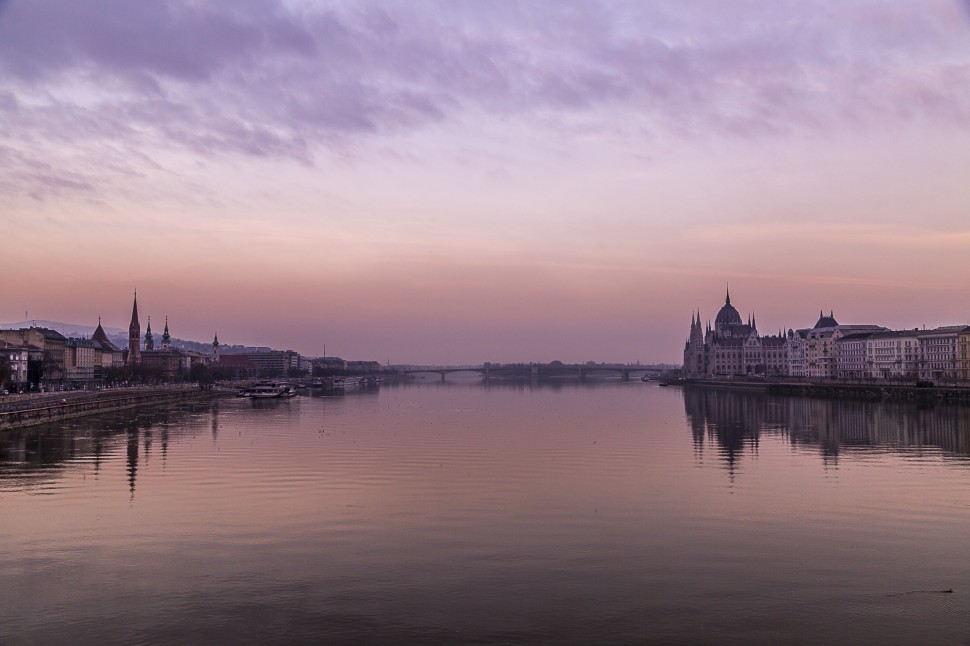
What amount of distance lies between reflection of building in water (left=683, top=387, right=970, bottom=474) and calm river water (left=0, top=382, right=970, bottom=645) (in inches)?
104

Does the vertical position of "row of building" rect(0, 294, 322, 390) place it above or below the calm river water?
above

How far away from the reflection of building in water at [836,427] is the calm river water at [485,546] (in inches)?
104

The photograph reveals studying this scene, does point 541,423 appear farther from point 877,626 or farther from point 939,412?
point 877,626

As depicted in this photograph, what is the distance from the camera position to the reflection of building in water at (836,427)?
157ft

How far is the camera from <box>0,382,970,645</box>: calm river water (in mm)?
16062

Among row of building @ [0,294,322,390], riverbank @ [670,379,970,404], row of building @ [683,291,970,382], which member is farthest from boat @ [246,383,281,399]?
row of building @ [683,291,970,382]

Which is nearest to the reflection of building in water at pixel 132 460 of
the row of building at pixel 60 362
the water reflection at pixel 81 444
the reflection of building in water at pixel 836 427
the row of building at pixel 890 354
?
the water reflection at pixel 81 444

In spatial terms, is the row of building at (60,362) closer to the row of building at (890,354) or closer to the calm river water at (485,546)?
the calm river water at (485,546)

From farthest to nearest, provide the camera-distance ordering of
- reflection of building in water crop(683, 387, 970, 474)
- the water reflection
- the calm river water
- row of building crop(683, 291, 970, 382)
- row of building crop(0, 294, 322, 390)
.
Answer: row of building crop(683, 291, 970, 382) < row of building crop(0, 294, 322, 390) < reflection of building in water crop(683, 387, 970, 474) < the water reflection < the calm river water

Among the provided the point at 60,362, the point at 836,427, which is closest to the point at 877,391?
the point at 836,427

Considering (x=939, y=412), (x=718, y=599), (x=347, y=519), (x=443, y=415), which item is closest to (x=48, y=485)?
(x=347, y=519)

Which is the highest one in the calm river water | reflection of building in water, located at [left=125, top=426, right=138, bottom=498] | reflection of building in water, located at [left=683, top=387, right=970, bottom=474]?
reflection of building in water, located at [left=125, top=426, right=138, bottom=498]

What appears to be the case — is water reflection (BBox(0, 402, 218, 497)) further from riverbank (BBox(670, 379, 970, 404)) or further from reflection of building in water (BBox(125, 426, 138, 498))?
riverbank (BBox(670, 379, 970, 404))

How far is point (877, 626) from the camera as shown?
1595 centimetres
